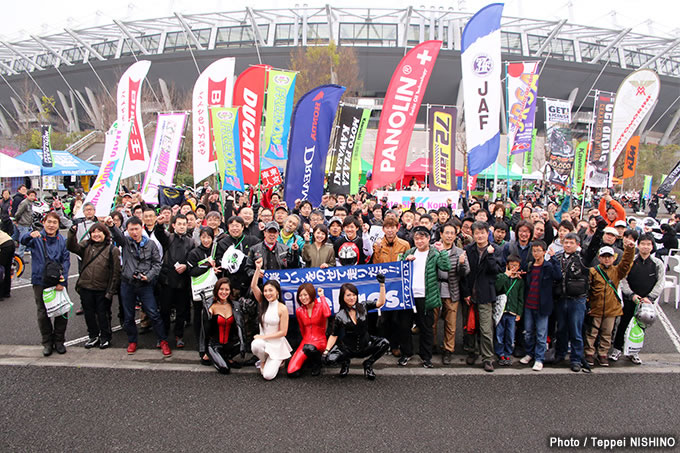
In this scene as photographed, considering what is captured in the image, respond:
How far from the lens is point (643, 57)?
4650 centimetres

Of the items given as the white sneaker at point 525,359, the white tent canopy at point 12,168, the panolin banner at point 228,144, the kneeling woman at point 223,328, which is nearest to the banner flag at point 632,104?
the white sneaker at point 525,359

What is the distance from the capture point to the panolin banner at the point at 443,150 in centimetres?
1098

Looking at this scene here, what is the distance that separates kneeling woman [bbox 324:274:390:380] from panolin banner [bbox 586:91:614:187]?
25.1 ft

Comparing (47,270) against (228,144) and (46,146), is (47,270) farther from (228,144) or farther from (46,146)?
(46,146)

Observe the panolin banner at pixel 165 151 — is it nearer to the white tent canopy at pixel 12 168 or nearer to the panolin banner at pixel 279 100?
the panolin banner at pixel 279 100

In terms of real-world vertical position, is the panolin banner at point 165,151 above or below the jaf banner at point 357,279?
above

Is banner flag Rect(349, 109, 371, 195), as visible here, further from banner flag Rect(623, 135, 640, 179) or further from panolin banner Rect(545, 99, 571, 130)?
panolin banner Rect(545, 99, 571, 130)

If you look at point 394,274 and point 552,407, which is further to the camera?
point 394,274

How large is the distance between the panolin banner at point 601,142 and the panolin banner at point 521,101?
1.69 meters

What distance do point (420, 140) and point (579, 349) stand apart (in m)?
38.1

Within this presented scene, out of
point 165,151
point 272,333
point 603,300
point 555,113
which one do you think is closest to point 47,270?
point 272,333

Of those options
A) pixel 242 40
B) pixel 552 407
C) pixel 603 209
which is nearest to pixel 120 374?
pixel 552 407

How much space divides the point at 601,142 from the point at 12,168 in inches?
781

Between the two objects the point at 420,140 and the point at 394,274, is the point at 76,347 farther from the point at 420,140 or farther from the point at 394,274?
the point at 420,140
